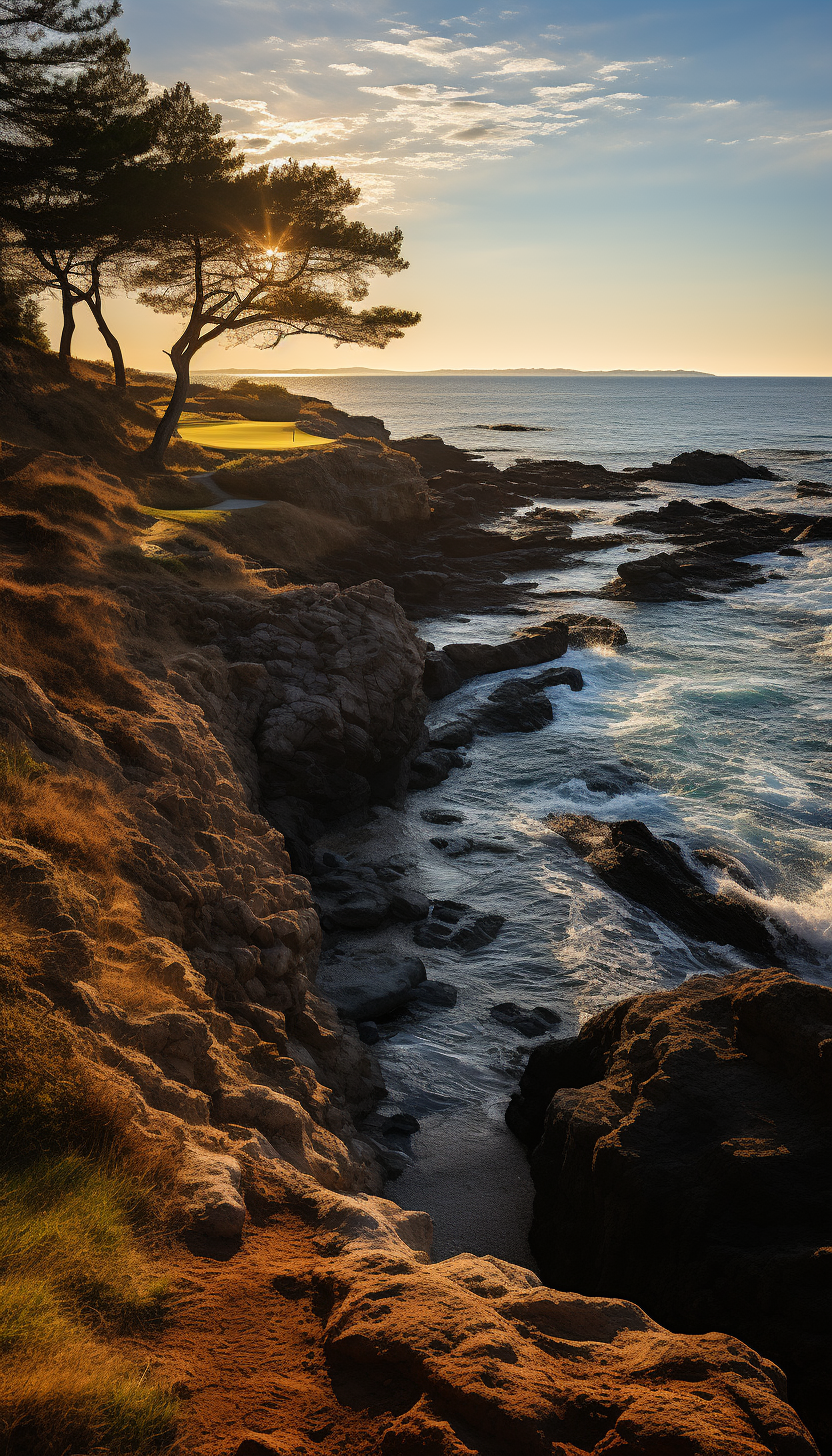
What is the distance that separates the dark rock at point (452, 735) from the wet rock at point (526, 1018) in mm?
9978

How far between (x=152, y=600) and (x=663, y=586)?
1041 inches

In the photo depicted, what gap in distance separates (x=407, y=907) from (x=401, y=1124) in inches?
182

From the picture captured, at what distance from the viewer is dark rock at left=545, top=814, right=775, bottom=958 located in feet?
46.3

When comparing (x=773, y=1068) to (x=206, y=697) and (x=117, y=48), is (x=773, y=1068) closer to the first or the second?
(x=206, y=697)

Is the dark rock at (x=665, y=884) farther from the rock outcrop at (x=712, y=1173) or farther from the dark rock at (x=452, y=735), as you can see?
the rock outcrop at (x=712, y=1173)

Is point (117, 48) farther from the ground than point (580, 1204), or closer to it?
farther from the ground

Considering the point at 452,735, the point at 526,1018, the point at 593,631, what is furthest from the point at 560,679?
the point at 526,1018

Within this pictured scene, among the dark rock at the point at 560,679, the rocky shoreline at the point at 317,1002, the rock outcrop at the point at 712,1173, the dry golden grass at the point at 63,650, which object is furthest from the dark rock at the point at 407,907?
the dark rock at the point at 560,679

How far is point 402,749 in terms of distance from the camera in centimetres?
1942

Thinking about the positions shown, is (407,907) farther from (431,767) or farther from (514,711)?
(514,711)

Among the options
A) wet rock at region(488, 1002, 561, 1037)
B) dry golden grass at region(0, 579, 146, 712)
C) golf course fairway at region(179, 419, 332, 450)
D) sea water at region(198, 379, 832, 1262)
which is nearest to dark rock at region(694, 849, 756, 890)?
sea water at region(198, 379, 832, 1262)

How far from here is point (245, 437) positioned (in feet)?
147

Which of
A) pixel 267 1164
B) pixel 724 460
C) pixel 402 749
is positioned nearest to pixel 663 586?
pixel 402 749

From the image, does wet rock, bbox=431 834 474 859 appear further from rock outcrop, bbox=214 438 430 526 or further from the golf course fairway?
the golf course fairway
